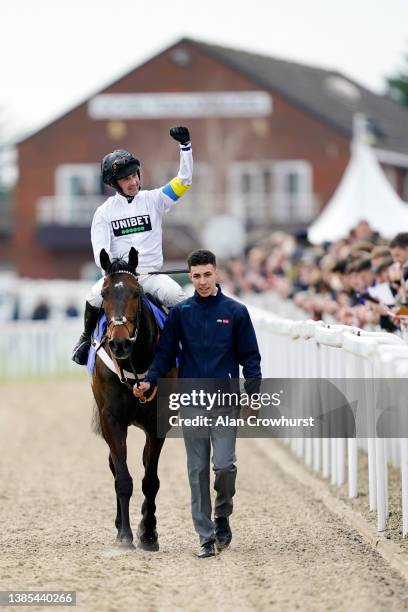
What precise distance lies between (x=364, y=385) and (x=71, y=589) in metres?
2.95

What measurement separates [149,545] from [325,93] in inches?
1822

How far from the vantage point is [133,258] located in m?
8.65

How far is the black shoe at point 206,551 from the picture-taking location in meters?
8.05

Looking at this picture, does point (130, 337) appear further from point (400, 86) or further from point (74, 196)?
point (400, 86)

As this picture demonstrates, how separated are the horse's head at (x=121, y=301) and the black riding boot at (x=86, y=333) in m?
0.62

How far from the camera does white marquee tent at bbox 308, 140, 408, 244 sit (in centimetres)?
2016

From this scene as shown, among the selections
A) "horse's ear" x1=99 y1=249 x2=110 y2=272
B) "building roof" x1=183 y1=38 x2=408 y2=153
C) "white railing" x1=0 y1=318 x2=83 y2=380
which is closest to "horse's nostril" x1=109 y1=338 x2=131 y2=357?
"horse's ear" x1=99 y1=249 x2=110 y2=272

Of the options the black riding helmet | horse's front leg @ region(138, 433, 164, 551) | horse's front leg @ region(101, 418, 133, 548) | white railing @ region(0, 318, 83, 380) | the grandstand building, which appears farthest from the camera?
the grandstand building

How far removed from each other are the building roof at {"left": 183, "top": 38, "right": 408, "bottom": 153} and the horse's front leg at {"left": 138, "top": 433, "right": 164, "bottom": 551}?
3889 cm

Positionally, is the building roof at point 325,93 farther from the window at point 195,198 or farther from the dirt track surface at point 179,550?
the dirt track surface at point 179,550

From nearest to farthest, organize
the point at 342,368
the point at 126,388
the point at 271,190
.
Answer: the point at 126,388, the point at 342,368, the point at 271,190

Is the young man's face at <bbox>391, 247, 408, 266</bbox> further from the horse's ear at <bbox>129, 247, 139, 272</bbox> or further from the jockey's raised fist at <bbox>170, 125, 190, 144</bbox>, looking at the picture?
the horse's ear at <bbox>129, 247, 139, 272</bbox>

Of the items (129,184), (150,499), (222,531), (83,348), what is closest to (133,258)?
(129,184)

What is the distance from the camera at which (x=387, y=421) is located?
27.7 ft
